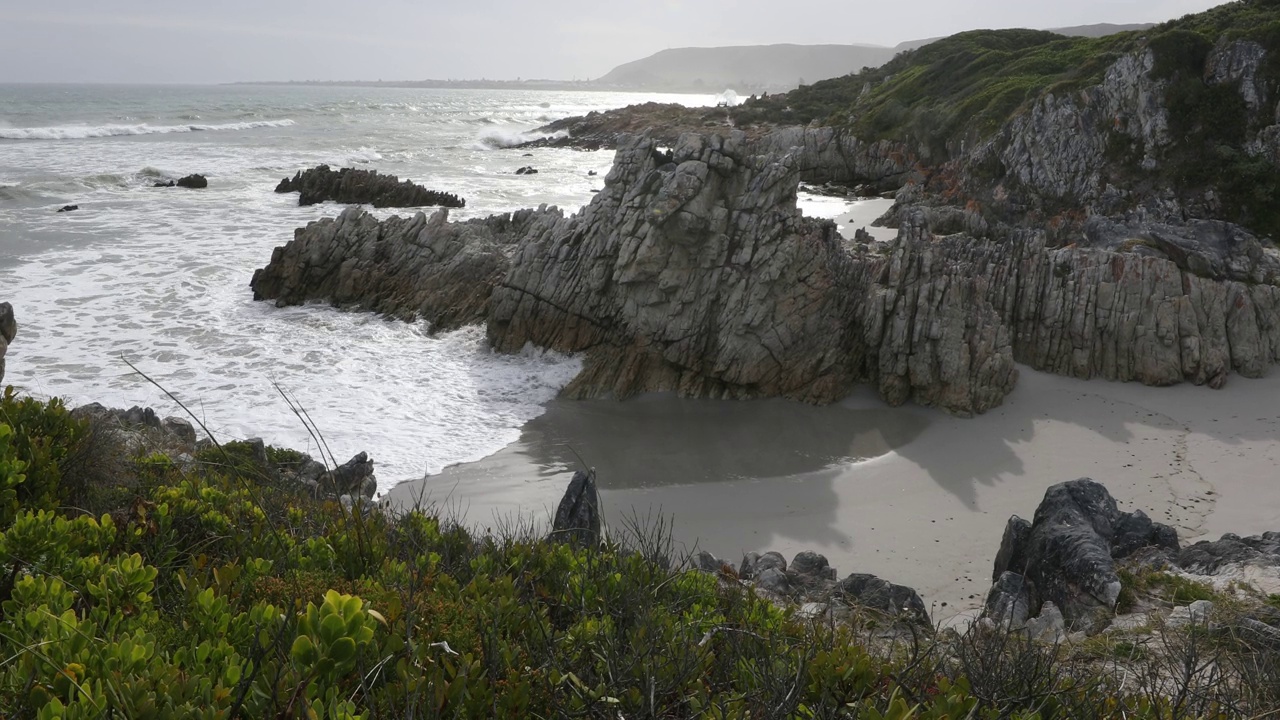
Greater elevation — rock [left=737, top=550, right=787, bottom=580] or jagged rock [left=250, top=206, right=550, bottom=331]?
jagged rock [left=250, top=206, right=550, bottom=331]

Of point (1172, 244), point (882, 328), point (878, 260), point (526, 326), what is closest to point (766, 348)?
point (882, 328)

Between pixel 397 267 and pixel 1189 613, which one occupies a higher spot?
pixel 397 267

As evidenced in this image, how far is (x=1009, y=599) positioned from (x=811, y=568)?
73.4 inches

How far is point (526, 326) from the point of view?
15.2 meters

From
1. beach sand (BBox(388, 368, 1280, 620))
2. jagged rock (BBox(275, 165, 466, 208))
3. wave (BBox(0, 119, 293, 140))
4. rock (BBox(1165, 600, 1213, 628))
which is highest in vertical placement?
wave (BBox(0, 119, 293, 140))

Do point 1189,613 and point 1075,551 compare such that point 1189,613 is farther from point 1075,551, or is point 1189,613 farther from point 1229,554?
point 1229,554

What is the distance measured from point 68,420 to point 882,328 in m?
11.6

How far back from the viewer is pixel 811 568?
8.00m

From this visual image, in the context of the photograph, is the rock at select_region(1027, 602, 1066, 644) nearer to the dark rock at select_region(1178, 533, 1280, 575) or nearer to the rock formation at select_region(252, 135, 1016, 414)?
the dark rock at select_region(1178, 533, 1280, 575)

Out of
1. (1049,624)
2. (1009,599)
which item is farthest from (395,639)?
(1009,599)

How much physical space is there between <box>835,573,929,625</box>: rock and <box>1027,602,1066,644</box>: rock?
844 mm

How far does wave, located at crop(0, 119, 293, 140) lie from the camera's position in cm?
5256

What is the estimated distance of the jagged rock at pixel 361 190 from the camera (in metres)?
31.2

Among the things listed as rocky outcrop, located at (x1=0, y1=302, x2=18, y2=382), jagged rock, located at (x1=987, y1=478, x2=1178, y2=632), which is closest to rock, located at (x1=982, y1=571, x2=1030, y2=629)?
jagged rock, located at (x1=987, y1=478, x2=1178, y2=632)
